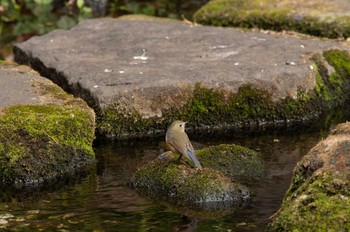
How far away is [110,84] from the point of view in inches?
363

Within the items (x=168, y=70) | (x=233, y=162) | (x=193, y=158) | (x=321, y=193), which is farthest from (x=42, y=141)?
(x=321, y=193)

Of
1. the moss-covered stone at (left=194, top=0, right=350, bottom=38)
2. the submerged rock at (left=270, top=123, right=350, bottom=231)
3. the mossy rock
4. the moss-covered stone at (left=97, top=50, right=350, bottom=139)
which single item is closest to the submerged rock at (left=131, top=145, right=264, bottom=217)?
the mossy rock

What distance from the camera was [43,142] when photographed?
25.9ft

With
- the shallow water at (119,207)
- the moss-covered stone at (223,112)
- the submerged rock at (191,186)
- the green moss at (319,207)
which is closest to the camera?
the green moss at (319,207)

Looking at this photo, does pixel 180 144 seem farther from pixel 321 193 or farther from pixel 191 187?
pixel 321 193

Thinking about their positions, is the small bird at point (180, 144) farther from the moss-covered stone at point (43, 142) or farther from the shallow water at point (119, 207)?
the moss-covered stone at point (43, 142)

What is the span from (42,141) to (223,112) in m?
2.11

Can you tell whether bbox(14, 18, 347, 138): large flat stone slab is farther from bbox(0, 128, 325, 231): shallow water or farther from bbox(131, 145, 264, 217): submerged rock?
bbox(131, 145, 264, 217): submerged rock

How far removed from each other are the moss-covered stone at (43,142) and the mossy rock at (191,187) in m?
0.92

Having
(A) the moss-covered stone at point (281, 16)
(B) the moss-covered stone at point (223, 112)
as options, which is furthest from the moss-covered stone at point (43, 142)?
(A) the moss-covered stone at point (281, 16)

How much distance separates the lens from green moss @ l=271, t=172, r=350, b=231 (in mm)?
5863

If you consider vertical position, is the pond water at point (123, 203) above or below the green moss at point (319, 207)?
below

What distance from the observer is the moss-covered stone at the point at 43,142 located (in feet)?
25.3

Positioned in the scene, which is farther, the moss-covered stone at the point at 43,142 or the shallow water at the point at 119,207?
the moss-covered stone at the point at 43,142
